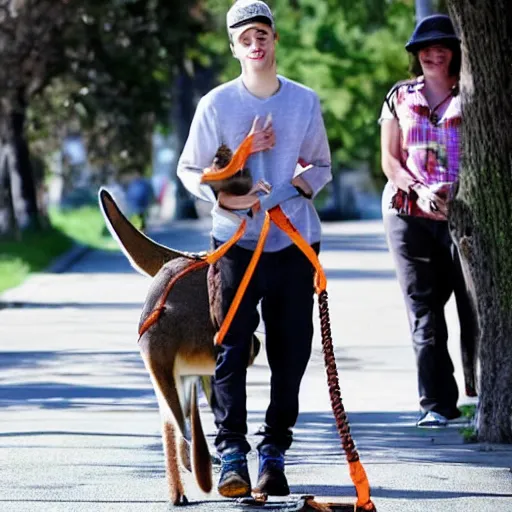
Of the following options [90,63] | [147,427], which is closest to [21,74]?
[90,63]

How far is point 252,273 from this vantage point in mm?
7301

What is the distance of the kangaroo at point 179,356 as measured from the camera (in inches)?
290

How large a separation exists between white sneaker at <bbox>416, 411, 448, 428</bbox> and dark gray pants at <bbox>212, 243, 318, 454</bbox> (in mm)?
2408

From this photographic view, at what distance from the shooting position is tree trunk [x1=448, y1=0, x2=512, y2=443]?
880 centimetres

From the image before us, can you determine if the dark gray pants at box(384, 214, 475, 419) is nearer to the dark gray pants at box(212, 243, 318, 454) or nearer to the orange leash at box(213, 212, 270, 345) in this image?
the dark gray pants at box(212, 243, 318, 454)

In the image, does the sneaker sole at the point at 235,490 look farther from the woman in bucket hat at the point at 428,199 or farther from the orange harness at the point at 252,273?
the woman in bucket hat at the point at 428,199

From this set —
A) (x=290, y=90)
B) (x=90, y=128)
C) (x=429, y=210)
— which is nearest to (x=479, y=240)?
(x=429, y=210)

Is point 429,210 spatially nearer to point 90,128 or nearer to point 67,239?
point 67,239

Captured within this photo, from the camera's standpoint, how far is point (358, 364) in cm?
1365

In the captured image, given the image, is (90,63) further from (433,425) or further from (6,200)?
(433,425)

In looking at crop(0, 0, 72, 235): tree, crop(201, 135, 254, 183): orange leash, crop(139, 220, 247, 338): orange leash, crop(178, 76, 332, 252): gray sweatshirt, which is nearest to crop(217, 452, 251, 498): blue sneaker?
crop(139, 220, 247, 338): orange leash

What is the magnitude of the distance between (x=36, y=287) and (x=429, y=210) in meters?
14.6

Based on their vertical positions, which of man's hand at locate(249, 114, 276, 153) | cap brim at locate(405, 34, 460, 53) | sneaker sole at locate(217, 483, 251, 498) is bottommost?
sneaker sole at locate(217, 483, 251, 498)

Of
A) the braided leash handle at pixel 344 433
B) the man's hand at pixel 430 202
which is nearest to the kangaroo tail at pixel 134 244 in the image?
the braided leash handle at pixel 344 433
